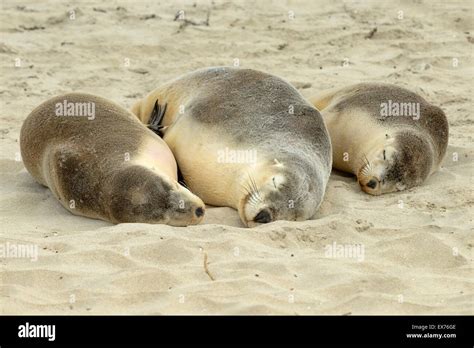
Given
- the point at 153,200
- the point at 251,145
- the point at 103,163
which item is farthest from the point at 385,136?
the point at 103,163

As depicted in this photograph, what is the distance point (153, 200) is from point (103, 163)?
44cm

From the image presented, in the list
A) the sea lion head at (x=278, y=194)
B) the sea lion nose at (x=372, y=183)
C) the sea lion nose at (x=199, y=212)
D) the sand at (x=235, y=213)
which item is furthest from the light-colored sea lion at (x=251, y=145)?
the sea lion nose at (x=372, y=183)

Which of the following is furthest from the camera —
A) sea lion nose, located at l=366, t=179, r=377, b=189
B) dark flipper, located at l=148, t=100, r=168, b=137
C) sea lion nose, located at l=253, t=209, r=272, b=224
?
dark flipper, located at l=148, t=100, r=168, b=137

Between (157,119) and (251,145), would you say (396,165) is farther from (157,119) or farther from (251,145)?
(157,119)

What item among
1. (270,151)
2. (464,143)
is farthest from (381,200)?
(464,143)

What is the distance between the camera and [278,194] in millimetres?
5934

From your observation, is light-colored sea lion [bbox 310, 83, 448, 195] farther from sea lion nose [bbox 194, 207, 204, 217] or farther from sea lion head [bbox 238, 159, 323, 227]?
sea lion nose [bbox 194, 207, 204, 217]

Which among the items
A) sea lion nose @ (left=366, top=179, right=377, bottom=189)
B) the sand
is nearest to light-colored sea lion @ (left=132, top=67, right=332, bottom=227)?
the sand

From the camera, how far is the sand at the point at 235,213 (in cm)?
499

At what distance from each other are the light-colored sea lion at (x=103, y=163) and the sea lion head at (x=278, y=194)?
295 millimetres

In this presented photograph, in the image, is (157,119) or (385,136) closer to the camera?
(385,136)

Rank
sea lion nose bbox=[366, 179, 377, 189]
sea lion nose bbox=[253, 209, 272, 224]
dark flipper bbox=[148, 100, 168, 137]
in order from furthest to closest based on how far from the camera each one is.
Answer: dark flipper bbox=[148, 100, 168, 137] → sea lion nose bbox=[366, 179, 377, 189] → sea lion nose bbox=[253, 209, 272, 224]

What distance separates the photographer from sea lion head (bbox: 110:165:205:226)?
5.96 metres

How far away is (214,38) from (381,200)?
4.71 metres
